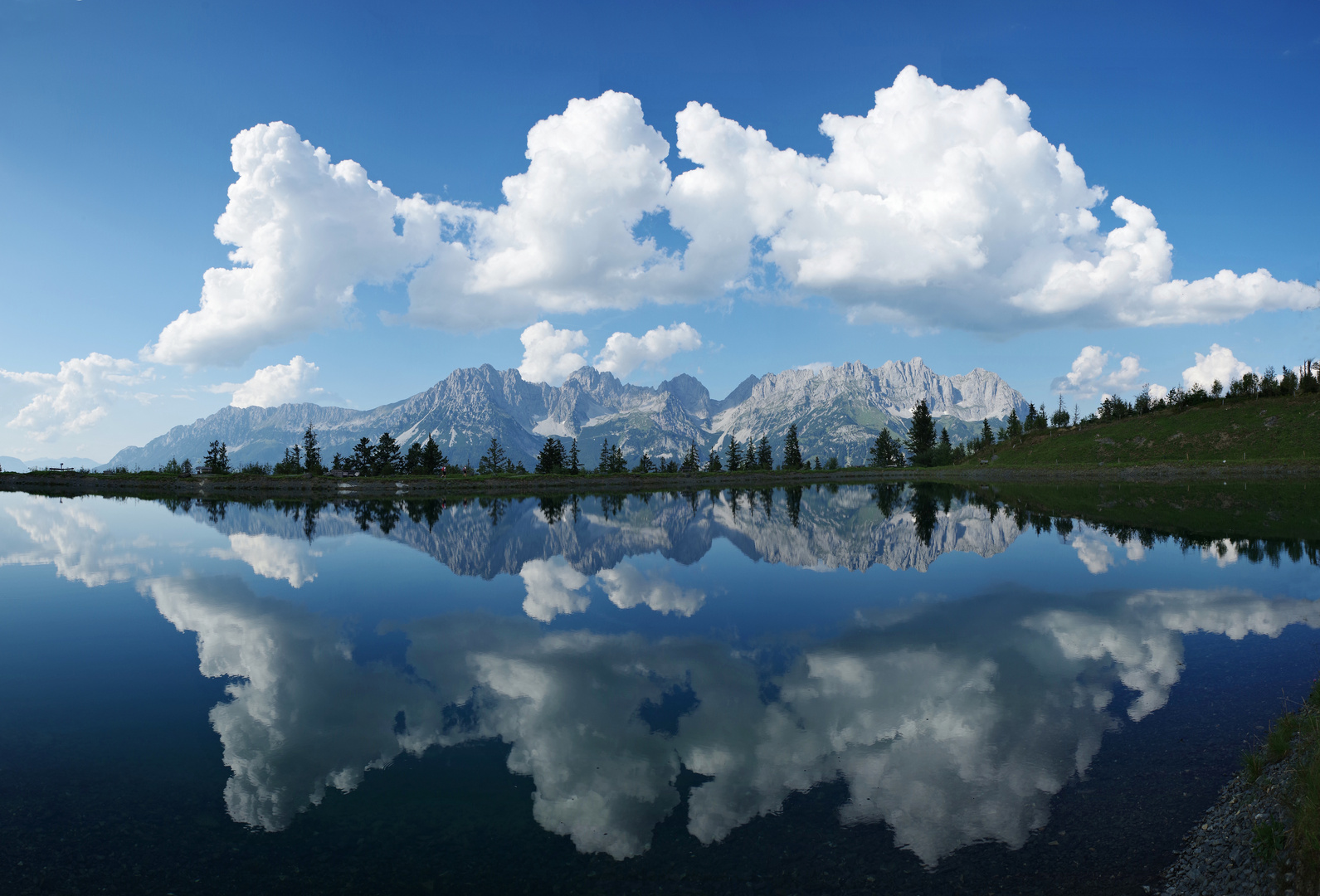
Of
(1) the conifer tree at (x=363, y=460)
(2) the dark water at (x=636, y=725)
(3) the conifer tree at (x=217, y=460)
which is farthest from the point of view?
(3) the conifer tree at (x=217, y=460)

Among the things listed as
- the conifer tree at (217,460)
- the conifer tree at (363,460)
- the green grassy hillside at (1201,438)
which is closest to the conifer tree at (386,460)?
the conifer tree at (363,460)

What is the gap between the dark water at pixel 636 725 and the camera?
10211 millimetres

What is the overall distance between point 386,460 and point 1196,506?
17532cm

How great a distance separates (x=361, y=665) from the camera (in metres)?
20.5

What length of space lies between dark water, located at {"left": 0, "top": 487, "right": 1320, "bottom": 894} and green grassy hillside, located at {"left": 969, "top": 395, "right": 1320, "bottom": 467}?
141 m

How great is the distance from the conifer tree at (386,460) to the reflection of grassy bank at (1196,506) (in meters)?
150

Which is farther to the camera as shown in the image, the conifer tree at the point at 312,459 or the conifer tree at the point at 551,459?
the conifer tree at the point at 551,459

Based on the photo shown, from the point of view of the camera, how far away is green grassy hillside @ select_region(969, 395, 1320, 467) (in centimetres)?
13700

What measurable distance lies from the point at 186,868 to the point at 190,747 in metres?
5.54

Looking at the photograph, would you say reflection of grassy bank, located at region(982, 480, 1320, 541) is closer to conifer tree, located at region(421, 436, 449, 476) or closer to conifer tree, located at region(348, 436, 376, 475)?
conifer tree, located at region(421, 436, 449, 476)

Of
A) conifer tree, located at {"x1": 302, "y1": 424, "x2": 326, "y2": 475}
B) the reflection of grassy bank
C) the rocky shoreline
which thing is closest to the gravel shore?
the rocky shoreline

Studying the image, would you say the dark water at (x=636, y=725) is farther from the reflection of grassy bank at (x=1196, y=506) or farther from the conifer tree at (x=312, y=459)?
the conifer tree at (x=312, y=459)

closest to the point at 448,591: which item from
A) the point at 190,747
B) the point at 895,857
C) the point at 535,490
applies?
the point at 190,747

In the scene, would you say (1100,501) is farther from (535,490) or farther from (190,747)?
(535,490)
